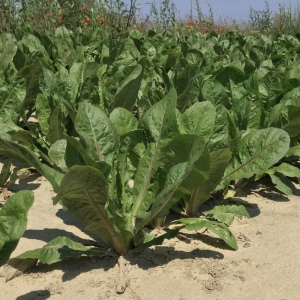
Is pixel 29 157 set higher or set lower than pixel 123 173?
higher

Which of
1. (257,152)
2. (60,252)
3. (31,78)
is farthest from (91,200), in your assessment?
(31,78)

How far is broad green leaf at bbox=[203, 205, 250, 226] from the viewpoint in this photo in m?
2.65

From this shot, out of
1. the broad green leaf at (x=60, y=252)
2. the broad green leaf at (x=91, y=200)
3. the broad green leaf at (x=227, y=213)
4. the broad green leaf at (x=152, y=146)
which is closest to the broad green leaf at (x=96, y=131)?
the broad green leaf at (x=152, y=146)

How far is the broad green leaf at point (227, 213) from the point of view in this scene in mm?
2650

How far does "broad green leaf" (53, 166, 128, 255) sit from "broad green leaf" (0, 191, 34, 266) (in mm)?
137

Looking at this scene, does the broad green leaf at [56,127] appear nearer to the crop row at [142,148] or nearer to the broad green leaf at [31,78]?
the crop row at [142,148]

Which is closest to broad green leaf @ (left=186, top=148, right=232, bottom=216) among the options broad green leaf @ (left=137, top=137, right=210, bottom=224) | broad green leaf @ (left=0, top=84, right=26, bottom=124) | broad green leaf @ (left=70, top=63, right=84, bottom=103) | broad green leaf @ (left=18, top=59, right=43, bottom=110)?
broad green leaf @ (left=137, top=137, right=210, bottom=224)

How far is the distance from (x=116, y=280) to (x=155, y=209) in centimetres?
32

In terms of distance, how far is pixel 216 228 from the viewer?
8.07 ft

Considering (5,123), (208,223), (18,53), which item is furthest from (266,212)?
(18,53)

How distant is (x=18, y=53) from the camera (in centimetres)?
456

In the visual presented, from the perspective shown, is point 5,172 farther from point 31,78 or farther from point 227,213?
point 227,213

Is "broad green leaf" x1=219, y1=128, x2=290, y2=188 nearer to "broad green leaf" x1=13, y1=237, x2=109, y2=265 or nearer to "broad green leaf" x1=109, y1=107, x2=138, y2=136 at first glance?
"broad green leaf" x1=109, y1=107, x2=138, y2=136

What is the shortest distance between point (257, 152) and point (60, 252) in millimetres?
1096
